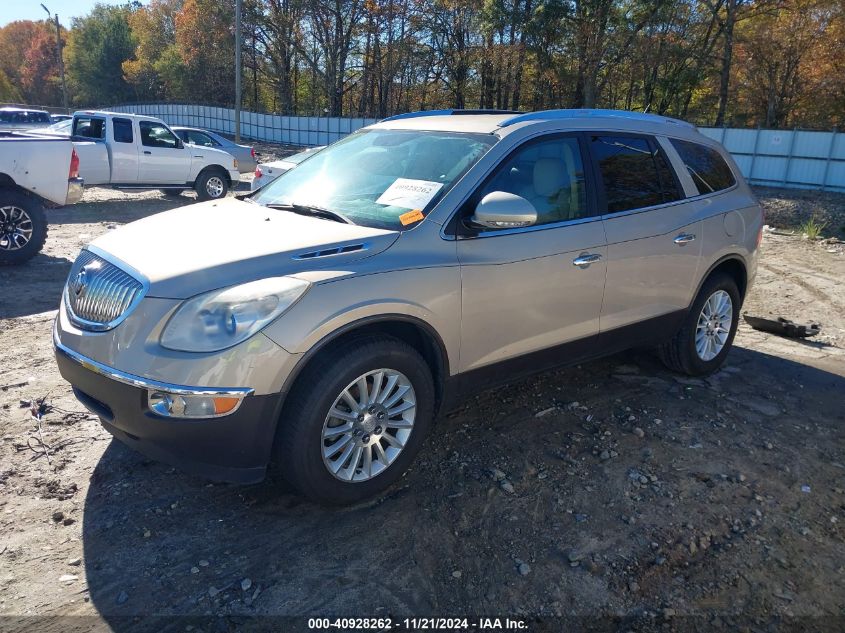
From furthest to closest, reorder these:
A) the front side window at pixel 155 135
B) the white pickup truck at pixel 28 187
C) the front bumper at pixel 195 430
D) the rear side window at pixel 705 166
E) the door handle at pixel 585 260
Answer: the front side window at pixel 155 135 → the white pickup truck at pixel 28 187 → the rear side window at pixel 705 166 → the door handle at pixel 585 260 → the front bumper at pixel 195 430

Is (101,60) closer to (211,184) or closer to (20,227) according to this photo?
(211,184)

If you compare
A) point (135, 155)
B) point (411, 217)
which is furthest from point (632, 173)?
point (135, 155)

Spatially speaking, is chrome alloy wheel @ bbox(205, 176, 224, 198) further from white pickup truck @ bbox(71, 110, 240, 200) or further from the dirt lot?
the dirt lot

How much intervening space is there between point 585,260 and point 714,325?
6.23ft

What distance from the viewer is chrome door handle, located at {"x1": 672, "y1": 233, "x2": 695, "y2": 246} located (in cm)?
466

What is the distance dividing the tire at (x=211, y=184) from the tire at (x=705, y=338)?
12.3 m

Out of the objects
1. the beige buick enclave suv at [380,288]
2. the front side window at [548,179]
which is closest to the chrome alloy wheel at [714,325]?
the beige buick enclave suv at [380,288]

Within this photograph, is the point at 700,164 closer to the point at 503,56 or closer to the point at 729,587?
the point at 729,587

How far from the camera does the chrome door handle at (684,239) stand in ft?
15.3

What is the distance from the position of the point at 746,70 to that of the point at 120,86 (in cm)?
6099

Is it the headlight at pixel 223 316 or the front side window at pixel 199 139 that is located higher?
the front side window at pixel 199 139

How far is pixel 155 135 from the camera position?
14.1m

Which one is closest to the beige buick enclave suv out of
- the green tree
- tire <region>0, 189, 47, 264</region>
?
tire <region>0, 189, 47, 264</region>

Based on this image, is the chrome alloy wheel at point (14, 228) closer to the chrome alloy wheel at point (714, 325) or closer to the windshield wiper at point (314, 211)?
the windshield wiper at point (314, 211)
